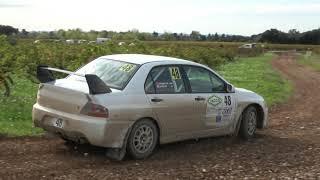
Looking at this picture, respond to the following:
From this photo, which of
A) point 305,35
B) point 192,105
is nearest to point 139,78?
point 192,105

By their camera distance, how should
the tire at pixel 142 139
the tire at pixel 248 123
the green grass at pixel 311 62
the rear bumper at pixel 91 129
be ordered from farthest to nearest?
the green grass at pixel 311 62 → the tire at pixel 248 123 → the tire at pixel 142 139 → the rear bumper at pixel 91 129

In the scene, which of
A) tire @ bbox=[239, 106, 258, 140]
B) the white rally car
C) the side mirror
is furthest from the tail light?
tire @ bbox=[239, 106, 258, 140]

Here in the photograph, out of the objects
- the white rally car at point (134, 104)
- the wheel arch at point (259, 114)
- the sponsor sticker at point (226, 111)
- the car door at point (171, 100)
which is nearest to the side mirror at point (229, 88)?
the white rally car at point (134, 104)

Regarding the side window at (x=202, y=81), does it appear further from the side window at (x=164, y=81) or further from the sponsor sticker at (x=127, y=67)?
the sponsor sticker at (x=127, y=67)

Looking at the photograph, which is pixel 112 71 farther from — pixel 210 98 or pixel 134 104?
pixel 210 98

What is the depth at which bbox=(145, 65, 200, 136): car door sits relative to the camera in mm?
8352

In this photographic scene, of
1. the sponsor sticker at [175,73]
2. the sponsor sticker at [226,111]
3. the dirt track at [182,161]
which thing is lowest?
the dirt track at [182,161]

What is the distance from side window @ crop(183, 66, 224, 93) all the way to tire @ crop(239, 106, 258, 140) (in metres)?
0.94

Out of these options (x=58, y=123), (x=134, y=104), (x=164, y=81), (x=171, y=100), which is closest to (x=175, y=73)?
(x=164, y=81)

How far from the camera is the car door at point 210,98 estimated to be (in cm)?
907

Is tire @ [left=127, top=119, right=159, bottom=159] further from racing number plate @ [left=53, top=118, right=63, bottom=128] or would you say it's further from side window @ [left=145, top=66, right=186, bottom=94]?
racing number plate @ [left=53, top=118, right=63, bottom=128]

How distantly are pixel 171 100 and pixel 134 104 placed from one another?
80 cm

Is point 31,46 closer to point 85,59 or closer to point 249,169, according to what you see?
point 85,59

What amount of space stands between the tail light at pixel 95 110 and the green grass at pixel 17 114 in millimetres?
2552
